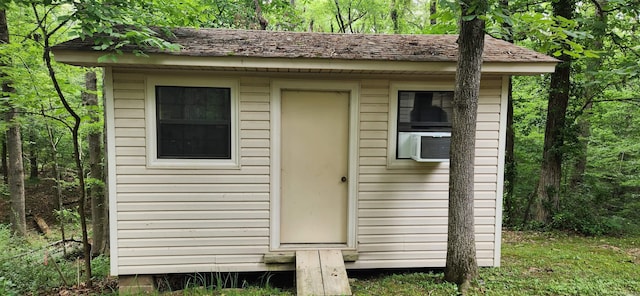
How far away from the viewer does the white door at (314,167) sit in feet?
13.0

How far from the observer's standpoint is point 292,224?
404cm

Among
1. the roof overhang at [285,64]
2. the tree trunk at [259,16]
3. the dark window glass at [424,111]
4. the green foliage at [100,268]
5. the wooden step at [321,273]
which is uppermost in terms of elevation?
the tree trunk at [259,16]

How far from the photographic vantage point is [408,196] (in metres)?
4.02

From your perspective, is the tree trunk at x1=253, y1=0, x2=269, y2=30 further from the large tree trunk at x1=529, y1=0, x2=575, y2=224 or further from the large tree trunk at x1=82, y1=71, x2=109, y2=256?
the large tree trunk at x1=529, y1=0, x2=575, y2=224

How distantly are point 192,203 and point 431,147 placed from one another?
281 cm

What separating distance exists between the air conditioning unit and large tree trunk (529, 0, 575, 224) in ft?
12.4

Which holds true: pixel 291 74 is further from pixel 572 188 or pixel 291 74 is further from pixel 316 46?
pixel 572 188

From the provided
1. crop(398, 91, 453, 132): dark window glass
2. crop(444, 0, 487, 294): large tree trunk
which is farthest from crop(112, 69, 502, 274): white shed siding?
crop(444, 0, 487, 294): large tree trunk

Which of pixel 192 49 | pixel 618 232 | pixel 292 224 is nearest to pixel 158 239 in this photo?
pixel 292 224

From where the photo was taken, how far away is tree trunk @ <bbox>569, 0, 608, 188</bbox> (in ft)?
17.6

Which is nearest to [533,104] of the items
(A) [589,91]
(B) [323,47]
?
(A) [589,91]

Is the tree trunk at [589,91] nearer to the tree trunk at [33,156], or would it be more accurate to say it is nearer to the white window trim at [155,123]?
the white window trim at [155,123]

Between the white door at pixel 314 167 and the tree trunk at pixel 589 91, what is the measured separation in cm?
371

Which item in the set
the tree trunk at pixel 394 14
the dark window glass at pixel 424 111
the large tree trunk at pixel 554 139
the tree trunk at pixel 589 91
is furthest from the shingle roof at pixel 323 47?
the tree trunk at pixel 394 14
